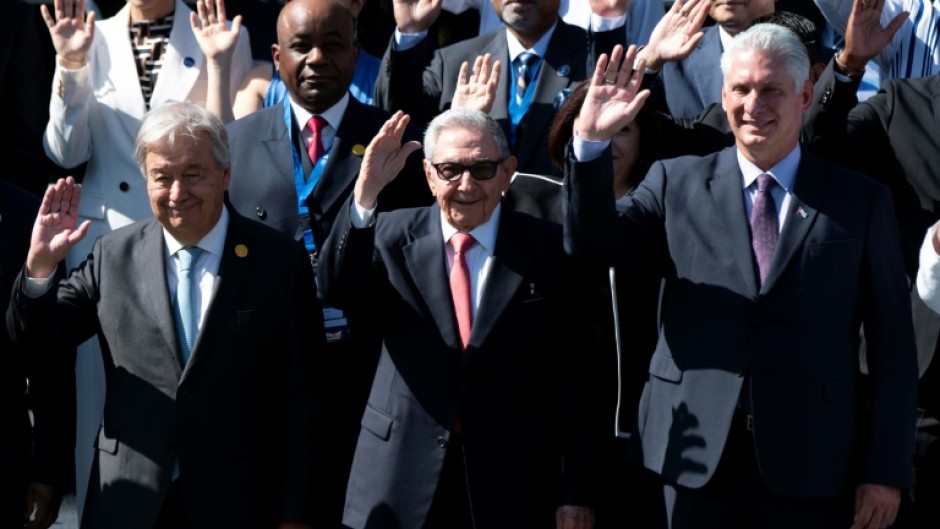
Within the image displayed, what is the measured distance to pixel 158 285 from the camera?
193 inches

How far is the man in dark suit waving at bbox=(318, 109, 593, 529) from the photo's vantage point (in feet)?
15.9

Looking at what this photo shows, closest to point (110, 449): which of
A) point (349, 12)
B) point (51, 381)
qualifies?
point (51, 381)

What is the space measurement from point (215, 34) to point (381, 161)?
5.47 ft

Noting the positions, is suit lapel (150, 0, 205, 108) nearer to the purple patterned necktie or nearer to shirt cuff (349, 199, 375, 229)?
shirt cuff (349, 199, 375, 229)

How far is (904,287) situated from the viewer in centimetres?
461

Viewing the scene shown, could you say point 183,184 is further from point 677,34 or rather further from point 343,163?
point 677,34

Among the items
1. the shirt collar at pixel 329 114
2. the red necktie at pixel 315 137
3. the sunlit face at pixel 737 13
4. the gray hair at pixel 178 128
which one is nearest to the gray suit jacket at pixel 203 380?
the gray hair at pixel 178 128

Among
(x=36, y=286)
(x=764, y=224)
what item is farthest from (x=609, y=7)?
(x=36, y=286)

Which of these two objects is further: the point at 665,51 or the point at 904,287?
the point at 665,51

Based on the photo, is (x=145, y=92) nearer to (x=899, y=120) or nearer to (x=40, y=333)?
(x=40, y=333)

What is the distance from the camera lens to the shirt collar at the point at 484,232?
4980mm

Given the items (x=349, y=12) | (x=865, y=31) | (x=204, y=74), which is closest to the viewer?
(x=865, y=31)

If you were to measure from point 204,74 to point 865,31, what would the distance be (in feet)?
8.70

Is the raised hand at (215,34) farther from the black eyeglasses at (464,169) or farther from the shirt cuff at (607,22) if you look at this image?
the black eyeglasses at (464,169)
